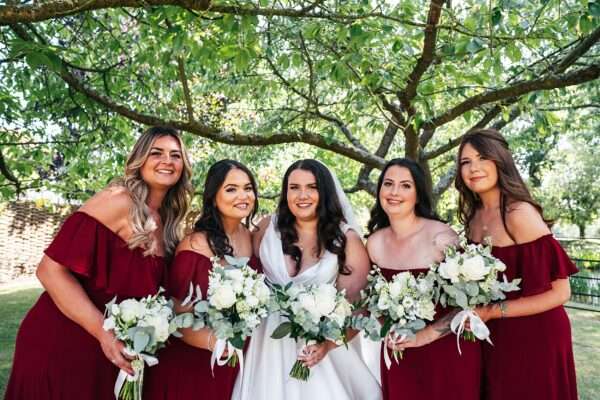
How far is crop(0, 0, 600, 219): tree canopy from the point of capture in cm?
406

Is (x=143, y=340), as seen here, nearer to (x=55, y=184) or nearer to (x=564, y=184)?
(x=55, y=184)

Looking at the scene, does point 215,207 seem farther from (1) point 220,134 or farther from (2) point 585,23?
(2) point 585,23

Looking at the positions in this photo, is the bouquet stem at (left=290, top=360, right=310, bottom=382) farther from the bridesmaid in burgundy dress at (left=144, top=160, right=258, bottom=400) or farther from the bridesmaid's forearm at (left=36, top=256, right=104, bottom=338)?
the bridesmaid's forearm at (left=36, top=256, right=104, bottom=338)

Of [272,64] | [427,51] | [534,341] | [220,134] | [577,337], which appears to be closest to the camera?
[534,341]

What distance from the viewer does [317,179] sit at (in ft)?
12.7

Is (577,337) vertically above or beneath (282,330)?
beneath

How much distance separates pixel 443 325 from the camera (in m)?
3.33

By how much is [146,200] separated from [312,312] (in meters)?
1.45

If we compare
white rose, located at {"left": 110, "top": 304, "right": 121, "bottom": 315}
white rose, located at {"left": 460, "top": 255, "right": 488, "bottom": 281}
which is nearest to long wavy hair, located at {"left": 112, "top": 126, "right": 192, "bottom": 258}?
white rose, located at {"left": 110, "top": 304, "right": 121, "bottom": 315}

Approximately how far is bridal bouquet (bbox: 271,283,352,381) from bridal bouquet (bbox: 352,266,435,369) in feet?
0.60

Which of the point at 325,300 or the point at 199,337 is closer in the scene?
the point at 325,300

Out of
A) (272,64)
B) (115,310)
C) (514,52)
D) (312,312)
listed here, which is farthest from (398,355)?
(272,64)

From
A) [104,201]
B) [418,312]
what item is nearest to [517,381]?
[418,312]

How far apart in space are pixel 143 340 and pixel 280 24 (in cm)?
396
